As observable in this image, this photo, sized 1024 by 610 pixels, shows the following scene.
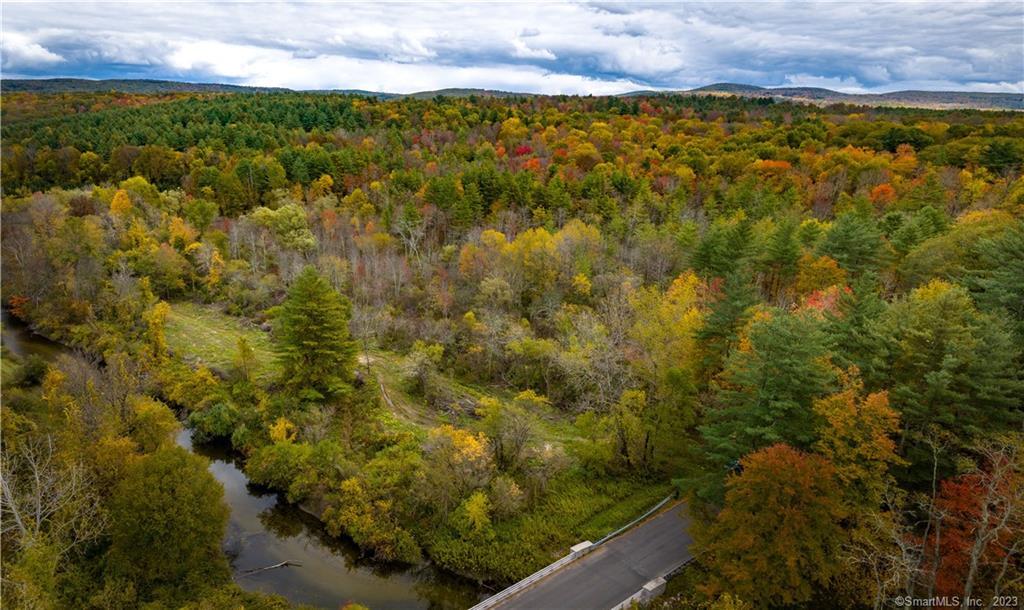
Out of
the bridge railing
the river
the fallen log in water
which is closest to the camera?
the bridge railing

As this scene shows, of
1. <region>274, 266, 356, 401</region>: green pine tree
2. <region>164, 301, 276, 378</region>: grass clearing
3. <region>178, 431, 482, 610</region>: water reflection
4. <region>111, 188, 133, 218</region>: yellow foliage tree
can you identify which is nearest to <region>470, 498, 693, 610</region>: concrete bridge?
<region>178, 431, 482, 610</region>: water reflection

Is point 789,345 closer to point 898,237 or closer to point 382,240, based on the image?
point 898,237

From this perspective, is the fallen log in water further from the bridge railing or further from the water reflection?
the bridge railing

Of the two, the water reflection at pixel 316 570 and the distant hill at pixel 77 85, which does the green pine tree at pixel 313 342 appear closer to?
the water reflection at pixel 316 570

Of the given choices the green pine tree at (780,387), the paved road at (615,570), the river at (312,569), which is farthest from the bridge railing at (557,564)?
the green pine tree at (780,387)

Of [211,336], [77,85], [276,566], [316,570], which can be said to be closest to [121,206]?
[211,336]

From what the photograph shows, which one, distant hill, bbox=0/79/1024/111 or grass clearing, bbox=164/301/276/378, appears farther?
distant hill, bbox=0/79/1024/111

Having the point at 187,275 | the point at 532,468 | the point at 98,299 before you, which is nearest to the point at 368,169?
the point at 187,275
